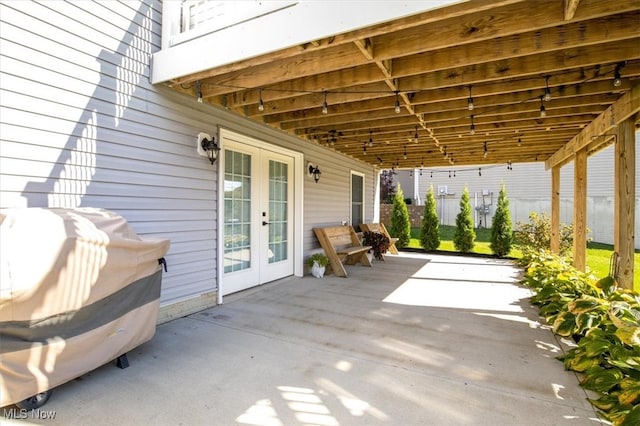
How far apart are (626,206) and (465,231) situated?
588cm

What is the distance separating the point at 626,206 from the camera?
348 centimetres

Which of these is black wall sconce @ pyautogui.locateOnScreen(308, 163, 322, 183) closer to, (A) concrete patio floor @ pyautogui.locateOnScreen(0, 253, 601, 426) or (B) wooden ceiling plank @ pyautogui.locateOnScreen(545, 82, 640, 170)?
(A) concrete patio floor @ pyautogui.locateOnScreen(0, 253, 601, 426)

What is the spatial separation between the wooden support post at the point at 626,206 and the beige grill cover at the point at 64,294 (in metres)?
4.61

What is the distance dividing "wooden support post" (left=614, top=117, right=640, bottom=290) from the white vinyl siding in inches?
177

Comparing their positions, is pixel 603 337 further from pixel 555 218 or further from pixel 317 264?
A: pixel 555 218

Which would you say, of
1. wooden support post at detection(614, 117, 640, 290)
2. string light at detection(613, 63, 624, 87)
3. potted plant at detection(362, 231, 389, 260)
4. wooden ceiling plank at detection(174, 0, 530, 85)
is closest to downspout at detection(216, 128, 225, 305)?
wooden ceiling plank at detection(174, 0, 530, 85)

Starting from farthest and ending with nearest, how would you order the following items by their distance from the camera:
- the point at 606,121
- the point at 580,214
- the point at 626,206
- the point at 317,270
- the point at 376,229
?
the point at 376,229 → the point at 317,270 → the point at 580,214 → the point at 606,121 → the point at 626,206

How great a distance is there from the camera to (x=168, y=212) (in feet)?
11.5

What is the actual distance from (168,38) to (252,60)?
111 centimetres

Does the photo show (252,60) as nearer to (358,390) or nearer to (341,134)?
(358,390)

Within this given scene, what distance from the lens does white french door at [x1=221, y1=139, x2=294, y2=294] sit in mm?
4484

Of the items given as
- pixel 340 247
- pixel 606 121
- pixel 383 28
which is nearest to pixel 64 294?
pixel 383 28

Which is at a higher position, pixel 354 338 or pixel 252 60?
pixel 252 60

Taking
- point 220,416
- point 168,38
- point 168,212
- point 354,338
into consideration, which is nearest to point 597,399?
point 354,338
